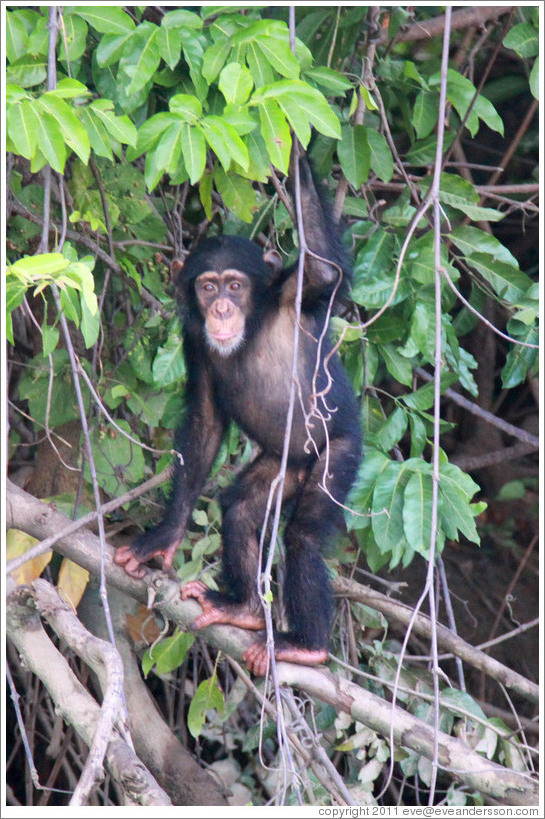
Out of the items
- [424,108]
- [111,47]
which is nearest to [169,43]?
[111,47]

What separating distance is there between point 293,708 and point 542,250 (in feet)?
6.88

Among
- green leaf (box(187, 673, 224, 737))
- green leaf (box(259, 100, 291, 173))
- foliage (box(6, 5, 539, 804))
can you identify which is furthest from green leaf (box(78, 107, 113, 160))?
green leaf (box(187, 673, 224, 737))

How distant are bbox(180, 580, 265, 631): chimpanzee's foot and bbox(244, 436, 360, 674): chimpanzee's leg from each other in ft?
0.62

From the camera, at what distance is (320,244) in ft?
13.0

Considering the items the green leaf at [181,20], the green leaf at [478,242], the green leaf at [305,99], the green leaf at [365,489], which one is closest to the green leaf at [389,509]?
the green leaf at [365,489]

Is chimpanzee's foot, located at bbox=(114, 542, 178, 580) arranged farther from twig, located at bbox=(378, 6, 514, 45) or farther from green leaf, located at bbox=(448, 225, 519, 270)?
twig, located at bbox=(378, 6, 514, 45)

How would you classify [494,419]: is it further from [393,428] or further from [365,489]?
[365,489]

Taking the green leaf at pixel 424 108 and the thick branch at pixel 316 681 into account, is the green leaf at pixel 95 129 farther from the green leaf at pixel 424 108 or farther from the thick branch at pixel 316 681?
the green leaf at pixel 424 108

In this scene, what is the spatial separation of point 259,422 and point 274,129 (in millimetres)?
1801

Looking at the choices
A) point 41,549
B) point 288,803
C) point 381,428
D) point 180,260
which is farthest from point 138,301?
point 288,803

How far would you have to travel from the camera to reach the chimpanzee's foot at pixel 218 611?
400 cm

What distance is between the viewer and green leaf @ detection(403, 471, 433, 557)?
3.73m

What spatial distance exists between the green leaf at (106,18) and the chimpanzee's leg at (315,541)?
79.5 inches

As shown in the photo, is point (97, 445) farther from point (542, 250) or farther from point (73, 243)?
point (542, 250)
